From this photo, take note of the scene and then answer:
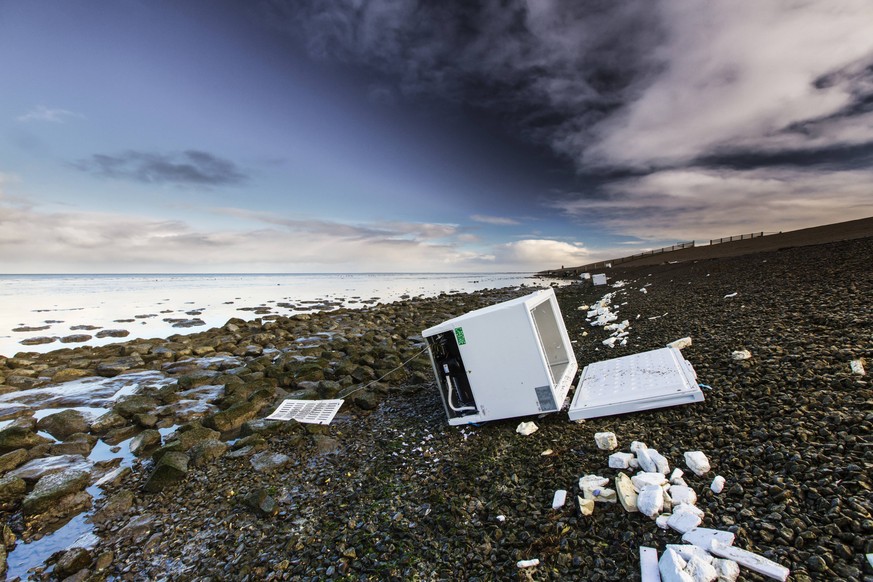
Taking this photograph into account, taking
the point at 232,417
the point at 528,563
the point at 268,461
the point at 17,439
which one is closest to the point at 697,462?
the point at 528,563

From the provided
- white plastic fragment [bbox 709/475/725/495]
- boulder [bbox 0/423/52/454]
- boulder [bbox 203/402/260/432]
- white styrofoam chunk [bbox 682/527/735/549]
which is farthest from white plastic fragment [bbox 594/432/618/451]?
boulder [bbox 0/423/52/454]

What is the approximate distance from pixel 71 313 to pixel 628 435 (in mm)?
33726

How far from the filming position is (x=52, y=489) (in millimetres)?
4934

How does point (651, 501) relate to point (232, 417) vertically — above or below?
above

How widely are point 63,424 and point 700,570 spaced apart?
10.1 meters

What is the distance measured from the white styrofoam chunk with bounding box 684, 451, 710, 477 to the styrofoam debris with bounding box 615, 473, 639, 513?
61cm

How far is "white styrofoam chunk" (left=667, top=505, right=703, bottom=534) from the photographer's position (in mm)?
2842

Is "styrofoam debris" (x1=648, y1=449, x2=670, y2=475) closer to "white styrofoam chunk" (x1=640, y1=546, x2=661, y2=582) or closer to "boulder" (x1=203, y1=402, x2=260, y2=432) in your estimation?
"white styrofoam chunk" (x1=640, y1=546, x2=661, y2=582)

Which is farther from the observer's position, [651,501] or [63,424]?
[63,424]

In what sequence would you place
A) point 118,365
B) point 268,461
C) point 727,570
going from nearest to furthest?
point 727,570, point 268,461, point 118,365

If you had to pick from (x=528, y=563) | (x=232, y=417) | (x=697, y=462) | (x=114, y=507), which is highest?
(x=697, y=462)

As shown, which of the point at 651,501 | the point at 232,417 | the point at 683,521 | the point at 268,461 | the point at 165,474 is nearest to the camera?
the point at 683,521

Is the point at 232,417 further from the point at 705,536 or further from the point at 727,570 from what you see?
the point at 727,570

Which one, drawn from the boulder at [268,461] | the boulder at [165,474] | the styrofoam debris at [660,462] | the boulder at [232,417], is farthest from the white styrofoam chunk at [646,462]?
the boulder at [232,417]
